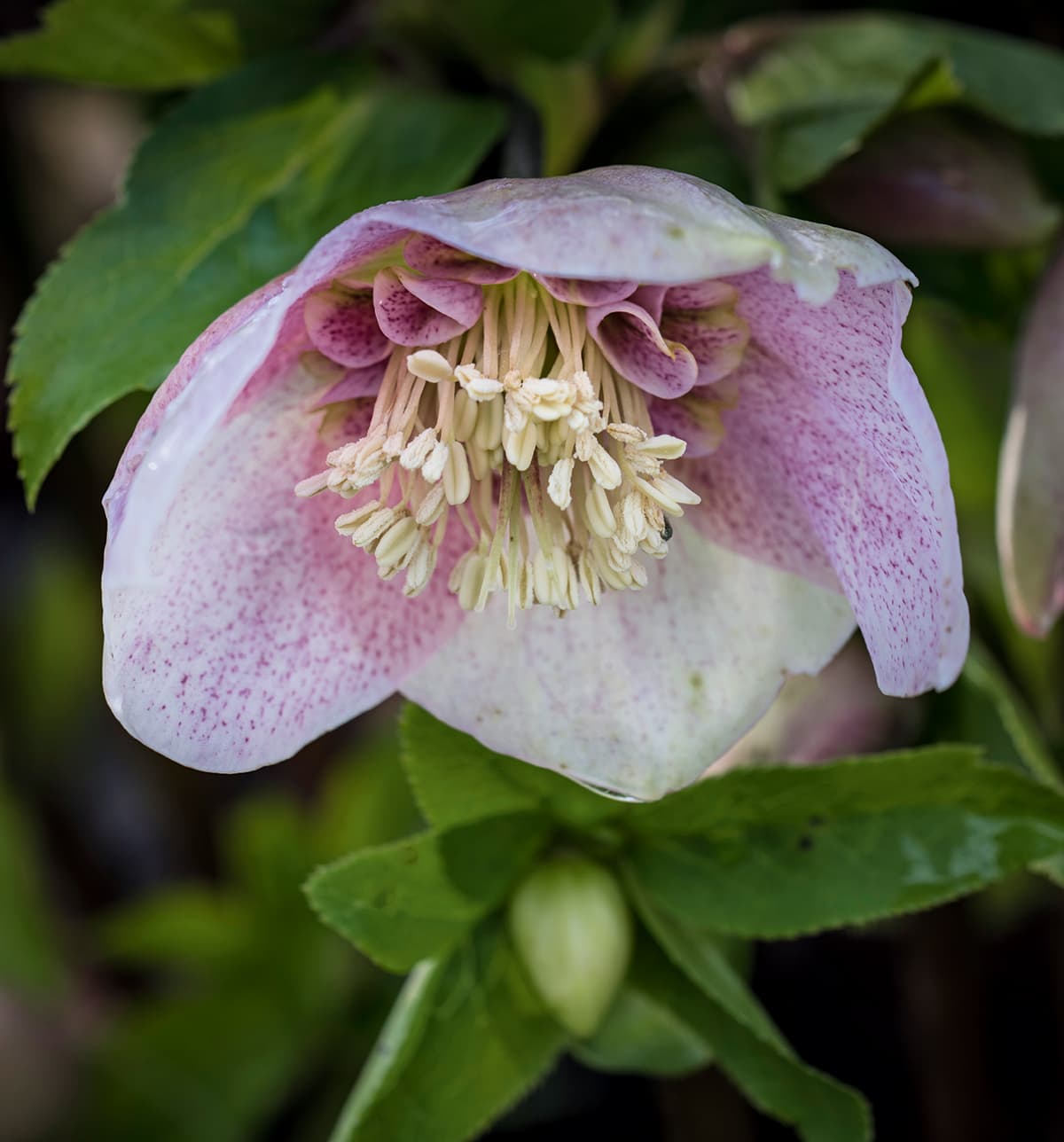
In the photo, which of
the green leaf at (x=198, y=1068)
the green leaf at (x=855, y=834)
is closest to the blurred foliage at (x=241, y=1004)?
the green leaf at (x=198, y=1068)

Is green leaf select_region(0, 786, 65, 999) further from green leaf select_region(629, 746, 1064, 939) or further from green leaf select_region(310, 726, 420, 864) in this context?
green leaf select_region(629, 746, 1064, 939)

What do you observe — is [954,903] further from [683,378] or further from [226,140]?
[226,140]

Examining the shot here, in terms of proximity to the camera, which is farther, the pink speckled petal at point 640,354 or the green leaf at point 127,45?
the green leaf at point 127,45

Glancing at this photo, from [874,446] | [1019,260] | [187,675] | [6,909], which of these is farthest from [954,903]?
[6,909]

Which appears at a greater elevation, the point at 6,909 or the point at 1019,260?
the point at 1019,260

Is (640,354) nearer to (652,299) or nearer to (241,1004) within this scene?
(652,299)

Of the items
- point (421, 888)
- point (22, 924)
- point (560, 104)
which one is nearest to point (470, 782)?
point (421, 888)

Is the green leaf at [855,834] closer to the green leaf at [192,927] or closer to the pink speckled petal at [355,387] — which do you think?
the pink speckled petal at [355,387]
